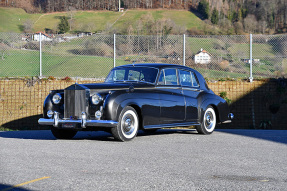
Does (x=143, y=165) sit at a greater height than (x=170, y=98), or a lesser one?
lesser

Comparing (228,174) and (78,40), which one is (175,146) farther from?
(78,40)

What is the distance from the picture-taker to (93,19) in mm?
111812

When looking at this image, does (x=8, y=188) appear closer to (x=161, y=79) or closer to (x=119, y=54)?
(x=161, y=79)

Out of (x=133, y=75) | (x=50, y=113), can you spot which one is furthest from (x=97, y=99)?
(x=133, y=75)

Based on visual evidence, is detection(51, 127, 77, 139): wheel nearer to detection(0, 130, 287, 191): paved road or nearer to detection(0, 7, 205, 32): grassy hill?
detection(0, 130, 287, 191): paved road

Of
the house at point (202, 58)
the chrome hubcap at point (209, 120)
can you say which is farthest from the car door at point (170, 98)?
the house at point (202, 58)

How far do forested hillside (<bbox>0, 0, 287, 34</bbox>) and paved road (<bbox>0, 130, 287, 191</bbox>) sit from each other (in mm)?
102415

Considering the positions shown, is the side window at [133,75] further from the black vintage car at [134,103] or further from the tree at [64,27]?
the tree at [64,27]

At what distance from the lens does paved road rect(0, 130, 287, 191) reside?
Answer: 5.18 m

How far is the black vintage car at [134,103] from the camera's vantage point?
9094 millimetres

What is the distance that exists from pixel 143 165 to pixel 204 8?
125 meters

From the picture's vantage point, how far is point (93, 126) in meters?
9.12

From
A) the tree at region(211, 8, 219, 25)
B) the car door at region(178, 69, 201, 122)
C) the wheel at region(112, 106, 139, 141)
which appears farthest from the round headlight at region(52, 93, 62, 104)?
the tree at region(211, 8, 219, 25)

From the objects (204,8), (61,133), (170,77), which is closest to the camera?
(61,133)
